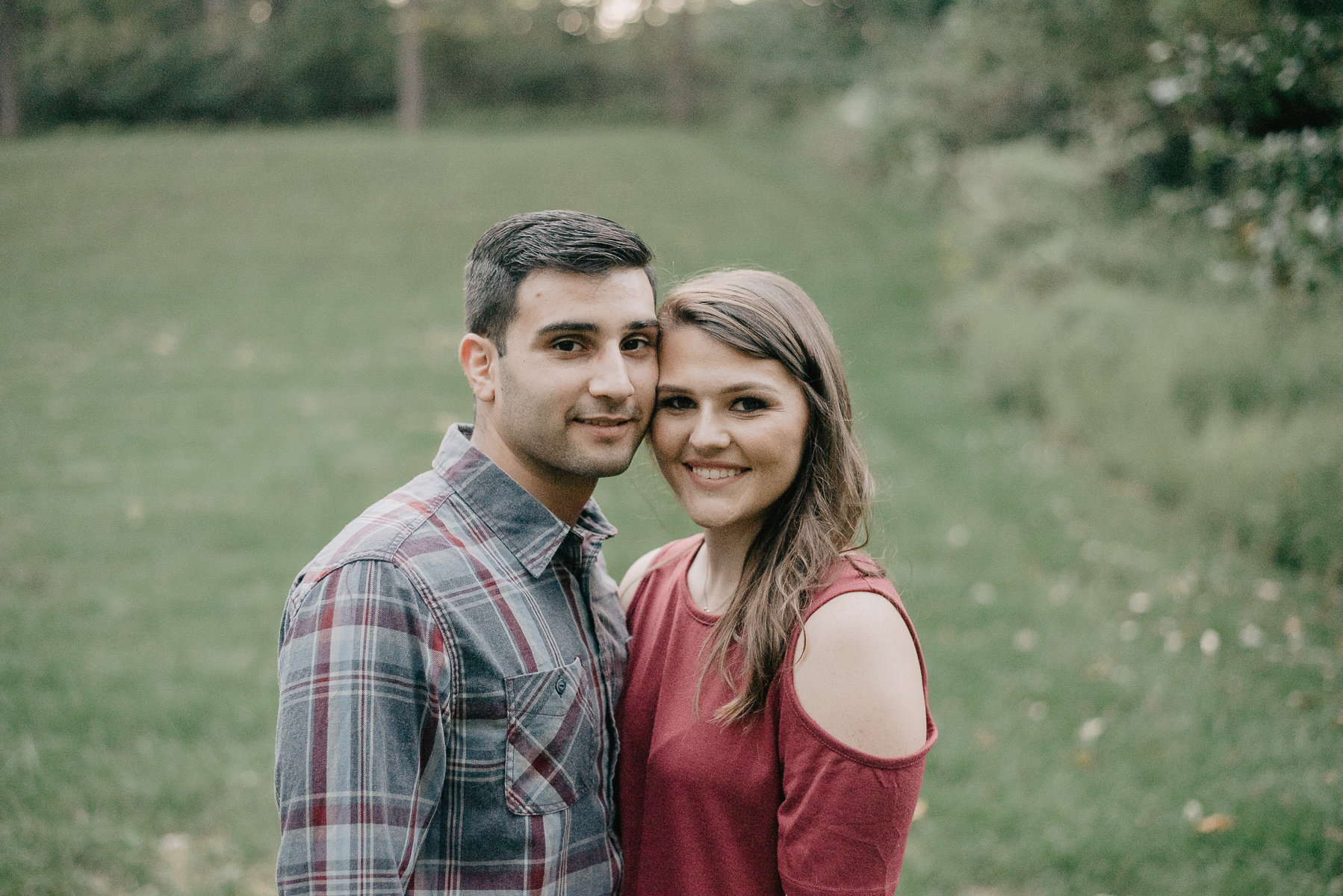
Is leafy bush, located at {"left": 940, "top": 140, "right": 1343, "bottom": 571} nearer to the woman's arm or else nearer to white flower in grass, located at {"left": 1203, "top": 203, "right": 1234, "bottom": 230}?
white flower in grass, located at {"left": 1203, "top": 203, "right": 1234, "bottom": 230}

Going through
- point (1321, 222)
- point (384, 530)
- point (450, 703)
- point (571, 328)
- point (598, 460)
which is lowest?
point (450, 703)

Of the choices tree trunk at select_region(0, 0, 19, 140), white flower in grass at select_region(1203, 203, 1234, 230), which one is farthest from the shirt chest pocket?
tree trunk at select_region(0, 0, 19, 140)

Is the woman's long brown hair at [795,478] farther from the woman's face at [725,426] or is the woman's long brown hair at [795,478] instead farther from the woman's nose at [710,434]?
the woman's nose at [710,434]

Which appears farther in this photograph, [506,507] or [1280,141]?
[1280,141]

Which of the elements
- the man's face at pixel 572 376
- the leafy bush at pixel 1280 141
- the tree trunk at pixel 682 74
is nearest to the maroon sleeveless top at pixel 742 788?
the man's face at pixel 572 376

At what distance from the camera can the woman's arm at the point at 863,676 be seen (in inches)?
75.7

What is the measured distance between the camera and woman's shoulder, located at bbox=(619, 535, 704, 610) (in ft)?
8.96

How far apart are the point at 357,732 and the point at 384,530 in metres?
0.40

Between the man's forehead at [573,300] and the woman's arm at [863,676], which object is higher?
the man's forehead at [573,300]

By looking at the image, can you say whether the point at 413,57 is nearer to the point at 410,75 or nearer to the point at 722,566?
the point at 410,75

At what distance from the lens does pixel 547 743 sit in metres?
2.03

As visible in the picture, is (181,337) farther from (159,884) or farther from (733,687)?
(733,687)

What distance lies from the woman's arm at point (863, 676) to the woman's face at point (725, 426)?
14.3 inches

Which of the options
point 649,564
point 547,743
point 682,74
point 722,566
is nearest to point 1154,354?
point 649,564
